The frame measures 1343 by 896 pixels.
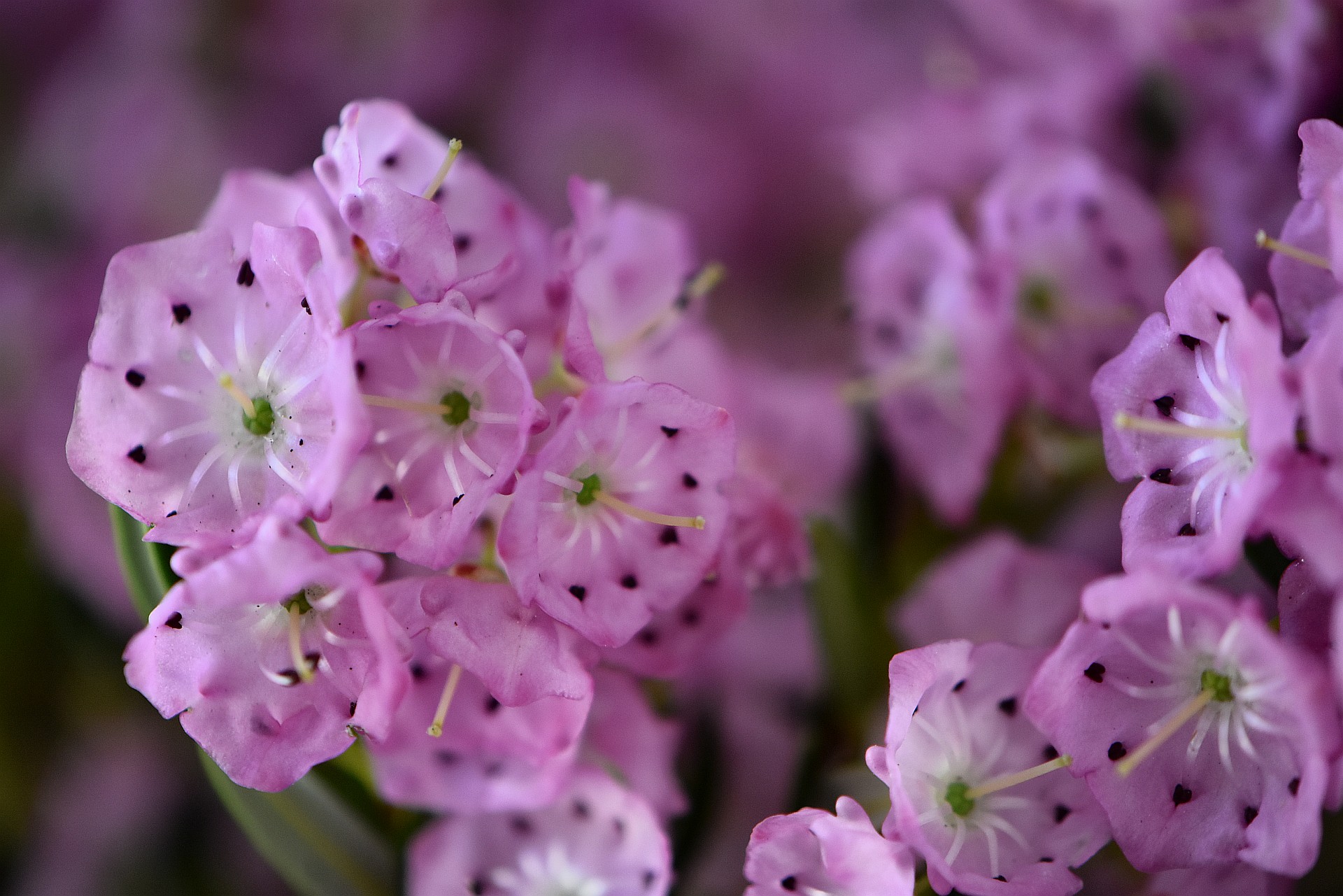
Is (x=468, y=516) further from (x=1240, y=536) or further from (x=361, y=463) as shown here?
(x=1240, y=536)

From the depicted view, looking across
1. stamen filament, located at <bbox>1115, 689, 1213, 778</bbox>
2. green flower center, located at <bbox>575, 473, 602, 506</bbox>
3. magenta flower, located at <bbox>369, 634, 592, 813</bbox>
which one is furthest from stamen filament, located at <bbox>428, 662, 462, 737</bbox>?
stamen filament, located at <bbox>1115, 689, 1213, 778</bbox>

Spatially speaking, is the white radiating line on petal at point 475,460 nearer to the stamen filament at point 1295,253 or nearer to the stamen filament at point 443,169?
the stamen filament at point 443,169

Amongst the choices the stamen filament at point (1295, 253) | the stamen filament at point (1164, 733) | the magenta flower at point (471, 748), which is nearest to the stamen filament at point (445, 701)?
the magenta flower at point (471, 748)

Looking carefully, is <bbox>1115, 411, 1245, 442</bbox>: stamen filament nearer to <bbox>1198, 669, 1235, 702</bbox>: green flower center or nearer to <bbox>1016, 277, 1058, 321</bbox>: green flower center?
<bbox>1198, 669, 1235, 702</bbox>: green flower center

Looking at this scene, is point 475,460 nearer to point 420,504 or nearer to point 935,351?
point 420,504

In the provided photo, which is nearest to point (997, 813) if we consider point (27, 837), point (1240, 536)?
point (1240, 536)

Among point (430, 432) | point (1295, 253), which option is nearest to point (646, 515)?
point (430, 432)
